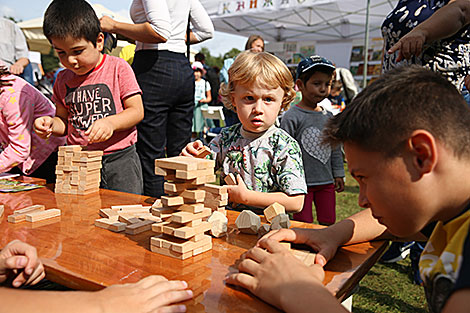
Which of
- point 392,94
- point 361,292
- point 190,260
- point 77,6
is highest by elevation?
point 77,6

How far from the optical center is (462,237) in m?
0.90

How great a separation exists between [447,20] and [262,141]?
3.94ft

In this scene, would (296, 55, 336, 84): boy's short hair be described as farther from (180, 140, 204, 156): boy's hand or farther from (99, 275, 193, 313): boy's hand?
(99, 275, 193, 313): boy's hand

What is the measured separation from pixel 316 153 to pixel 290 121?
361 millimetres

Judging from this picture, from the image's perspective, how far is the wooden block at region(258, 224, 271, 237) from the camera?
1532mm

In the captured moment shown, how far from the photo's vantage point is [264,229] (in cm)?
154

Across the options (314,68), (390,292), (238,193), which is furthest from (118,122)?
(390,292)

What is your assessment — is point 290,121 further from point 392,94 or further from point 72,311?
point 72,311

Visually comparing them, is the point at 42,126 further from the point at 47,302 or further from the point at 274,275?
the point at 274,275

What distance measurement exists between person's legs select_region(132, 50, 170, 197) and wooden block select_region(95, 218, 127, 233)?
1.59m

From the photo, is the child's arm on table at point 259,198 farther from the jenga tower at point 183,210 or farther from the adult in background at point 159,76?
the adult in background at point 159,76

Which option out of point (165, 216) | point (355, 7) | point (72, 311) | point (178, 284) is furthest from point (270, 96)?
point (355, 7)

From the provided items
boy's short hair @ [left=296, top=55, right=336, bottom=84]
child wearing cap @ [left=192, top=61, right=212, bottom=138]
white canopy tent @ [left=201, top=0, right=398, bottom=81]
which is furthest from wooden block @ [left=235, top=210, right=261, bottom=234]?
white canopy tent @ [left=201, top=0, right=398, bottom=81]

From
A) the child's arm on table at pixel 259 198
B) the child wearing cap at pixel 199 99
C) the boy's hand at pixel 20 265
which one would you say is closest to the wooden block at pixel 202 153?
the child's arm on table at pixel 259 198
